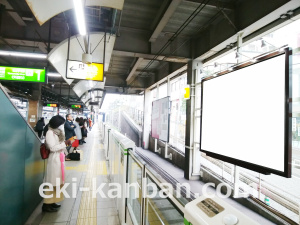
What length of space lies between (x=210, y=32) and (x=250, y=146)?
3.67 metres

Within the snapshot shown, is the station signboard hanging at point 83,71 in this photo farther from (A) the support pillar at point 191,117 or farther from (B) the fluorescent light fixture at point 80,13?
(A) the support pillar at point 191,117

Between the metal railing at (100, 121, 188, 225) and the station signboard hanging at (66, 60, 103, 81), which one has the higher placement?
the station signboard hanging at (66, 60, 103, 81)

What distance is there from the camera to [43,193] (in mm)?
3213

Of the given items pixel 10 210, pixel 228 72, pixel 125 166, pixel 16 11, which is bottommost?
pixel 10 210

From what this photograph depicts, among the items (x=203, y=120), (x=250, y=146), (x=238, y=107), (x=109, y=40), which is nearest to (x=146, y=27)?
(x=109, y=40)

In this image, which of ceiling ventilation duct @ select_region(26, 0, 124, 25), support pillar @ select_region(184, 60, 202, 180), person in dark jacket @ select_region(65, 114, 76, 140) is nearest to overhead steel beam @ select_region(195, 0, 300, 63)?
support pillar @ select_region(184, 60, 202, 180)

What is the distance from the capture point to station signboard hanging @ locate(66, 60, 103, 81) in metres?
4.84

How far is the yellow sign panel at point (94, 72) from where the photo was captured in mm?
5043

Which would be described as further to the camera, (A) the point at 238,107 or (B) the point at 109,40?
(B) the point at 109,40

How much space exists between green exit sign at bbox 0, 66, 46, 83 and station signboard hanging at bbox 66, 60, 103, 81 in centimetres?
132

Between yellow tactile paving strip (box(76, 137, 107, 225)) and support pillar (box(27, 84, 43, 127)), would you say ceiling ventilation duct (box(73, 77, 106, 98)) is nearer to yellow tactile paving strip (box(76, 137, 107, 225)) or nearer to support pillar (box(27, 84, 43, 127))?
support pillar (box(27, 84, 43, 127))

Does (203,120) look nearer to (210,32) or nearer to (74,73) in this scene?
(210,32)

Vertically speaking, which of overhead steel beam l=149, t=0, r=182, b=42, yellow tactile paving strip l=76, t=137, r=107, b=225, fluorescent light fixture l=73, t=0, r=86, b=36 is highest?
overhead steel beam l=149, t=0, r=182, b=42

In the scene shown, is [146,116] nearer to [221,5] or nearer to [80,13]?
[221,5]
